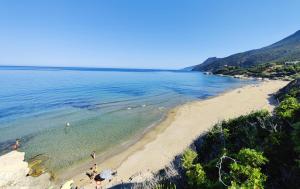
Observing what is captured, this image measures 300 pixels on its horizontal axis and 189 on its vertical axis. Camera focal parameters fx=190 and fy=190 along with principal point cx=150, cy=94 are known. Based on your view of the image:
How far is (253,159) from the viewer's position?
679 centimetres

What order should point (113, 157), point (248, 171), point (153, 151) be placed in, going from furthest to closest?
point (153, 151)
point (113, 157)
point (248, 171)

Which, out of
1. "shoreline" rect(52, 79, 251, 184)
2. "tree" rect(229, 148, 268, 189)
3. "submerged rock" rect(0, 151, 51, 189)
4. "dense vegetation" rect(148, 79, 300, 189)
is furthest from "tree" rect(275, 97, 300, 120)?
"submerged rock" rect(0, 151, 51, 189)

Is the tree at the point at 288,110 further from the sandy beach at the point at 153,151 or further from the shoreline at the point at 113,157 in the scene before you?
the shoreline at the point at 113,157

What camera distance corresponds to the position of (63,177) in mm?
14758

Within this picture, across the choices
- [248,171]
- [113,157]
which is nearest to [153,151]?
[113,157]

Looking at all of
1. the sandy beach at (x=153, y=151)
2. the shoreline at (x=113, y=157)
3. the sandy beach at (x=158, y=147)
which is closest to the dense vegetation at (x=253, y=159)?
the sandy beach at (x=153, y=151)

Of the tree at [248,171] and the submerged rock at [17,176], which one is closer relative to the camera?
the tree at [248,171]

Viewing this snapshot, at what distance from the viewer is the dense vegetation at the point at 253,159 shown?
20.8ft

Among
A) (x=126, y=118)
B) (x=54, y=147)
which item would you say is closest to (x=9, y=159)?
(x=54, y=147)

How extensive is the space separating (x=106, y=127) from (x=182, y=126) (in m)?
10.0

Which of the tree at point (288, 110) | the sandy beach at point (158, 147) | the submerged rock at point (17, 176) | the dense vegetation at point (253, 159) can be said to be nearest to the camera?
the dense vegetation at point (253, 159)

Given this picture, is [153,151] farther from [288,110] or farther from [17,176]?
[288,110]

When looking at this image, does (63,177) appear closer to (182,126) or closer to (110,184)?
(110,184)

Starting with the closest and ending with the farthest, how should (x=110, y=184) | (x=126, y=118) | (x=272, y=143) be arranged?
1. (x=272, y=143)
2. (x=110, y=184)
3. (x=126, y=118)
